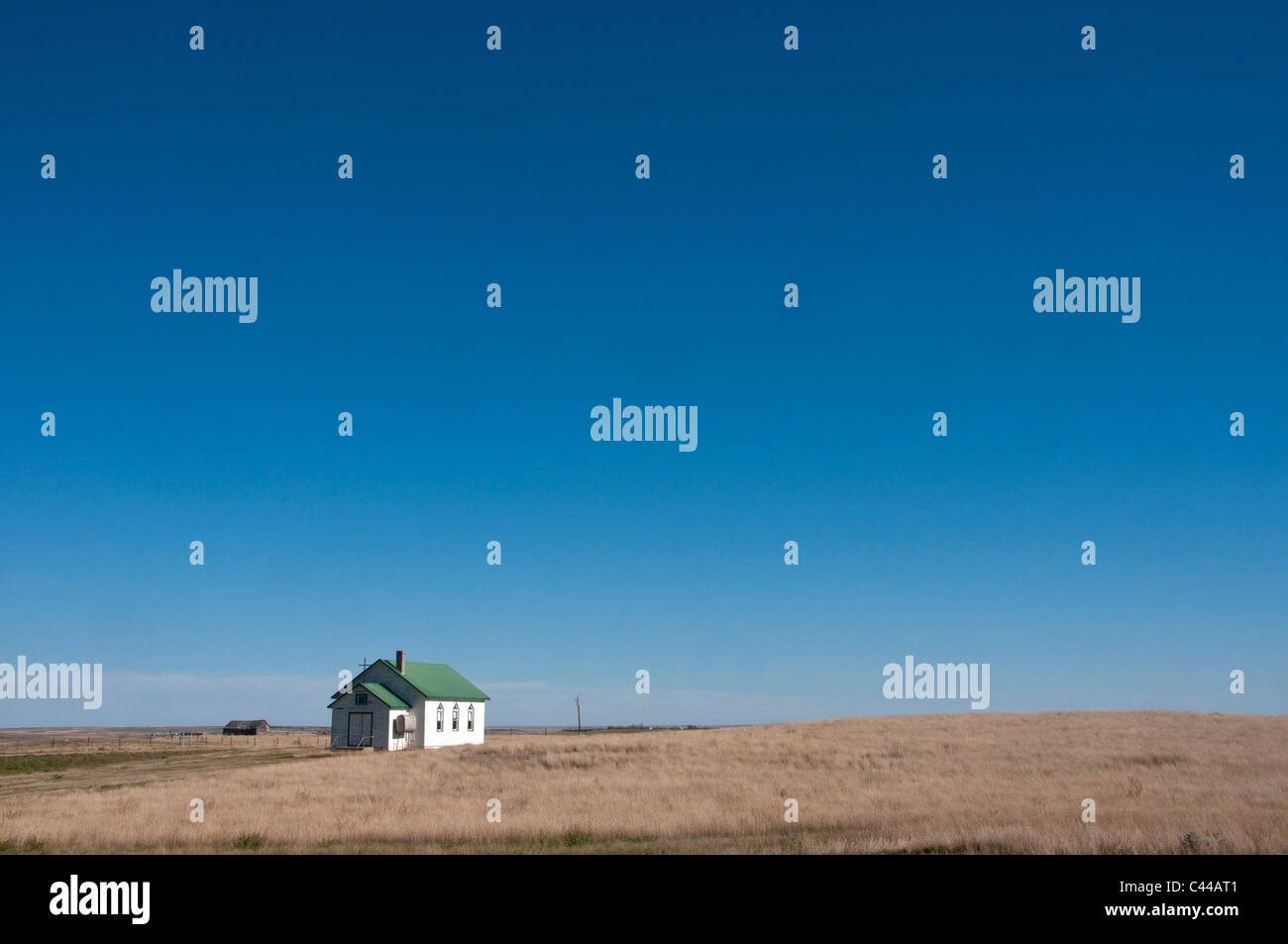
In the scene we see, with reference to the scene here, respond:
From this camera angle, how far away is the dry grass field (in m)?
18.5

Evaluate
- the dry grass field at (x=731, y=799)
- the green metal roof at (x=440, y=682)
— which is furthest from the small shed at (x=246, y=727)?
the dry grass field at (x=731, y=799)

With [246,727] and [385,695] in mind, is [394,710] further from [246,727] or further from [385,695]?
[246,727]

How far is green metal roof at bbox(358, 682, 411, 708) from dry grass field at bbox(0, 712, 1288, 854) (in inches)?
687

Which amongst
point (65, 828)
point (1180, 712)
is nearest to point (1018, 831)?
point (65, 828)

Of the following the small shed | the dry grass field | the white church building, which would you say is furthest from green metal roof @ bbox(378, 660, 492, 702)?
the small shed

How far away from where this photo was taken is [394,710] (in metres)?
64.2

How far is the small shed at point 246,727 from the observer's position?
443 feet

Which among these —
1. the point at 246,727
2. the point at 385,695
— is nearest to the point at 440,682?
the point at 385,695

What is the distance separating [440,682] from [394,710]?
6.28m
